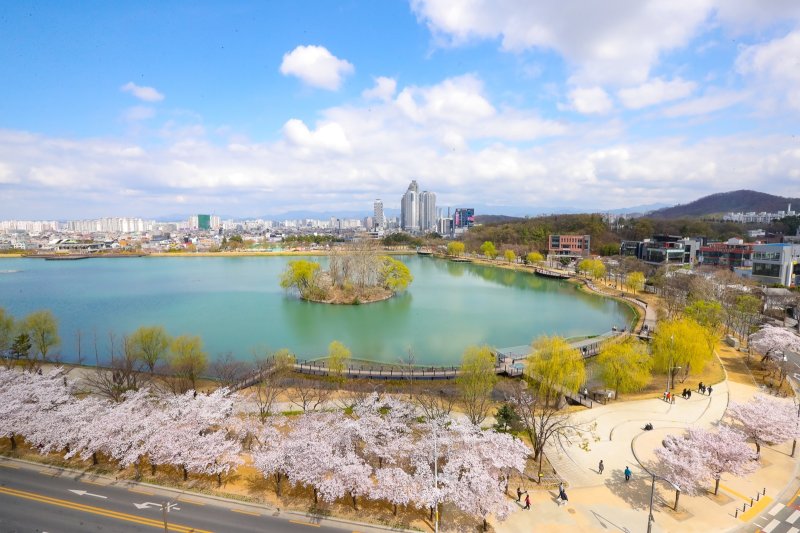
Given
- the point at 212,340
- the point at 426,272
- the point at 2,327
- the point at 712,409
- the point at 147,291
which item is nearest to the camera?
the point at 712,409

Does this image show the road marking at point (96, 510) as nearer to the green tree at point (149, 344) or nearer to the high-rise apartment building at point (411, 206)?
the green tree at point (149, 344)

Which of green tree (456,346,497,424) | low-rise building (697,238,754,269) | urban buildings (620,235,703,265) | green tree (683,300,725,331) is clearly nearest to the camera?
green tree (456,346,497,424)

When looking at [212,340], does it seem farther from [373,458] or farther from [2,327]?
[373,458]

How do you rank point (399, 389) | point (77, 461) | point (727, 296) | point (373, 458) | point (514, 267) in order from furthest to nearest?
point (514, 267) → point (727, 296) → point (399, 389) → point (77, 461) → point (373, 458)

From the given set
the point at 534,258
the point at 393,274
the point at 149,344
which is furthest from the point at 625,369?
the point at 534,258

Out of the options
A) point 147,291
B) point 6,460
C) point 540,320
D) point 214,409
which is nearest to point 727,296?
point 540,320

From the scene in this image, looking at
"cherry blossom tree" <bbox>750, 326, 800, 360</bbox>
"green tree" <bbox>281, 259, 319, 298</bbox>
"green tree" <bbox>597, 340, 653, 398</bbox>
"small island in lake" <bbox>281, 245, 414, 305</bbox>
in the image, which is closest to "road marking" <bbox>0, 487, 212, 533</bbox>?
"green tree" <bbox>597, 340, 653, 398</bbox>

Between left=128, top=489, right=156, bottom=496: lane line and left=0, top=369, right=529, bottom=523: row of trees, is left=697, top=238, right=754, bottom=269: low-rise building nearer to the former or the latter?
left=0, top=369, right=529, bottom=523: row of trees
